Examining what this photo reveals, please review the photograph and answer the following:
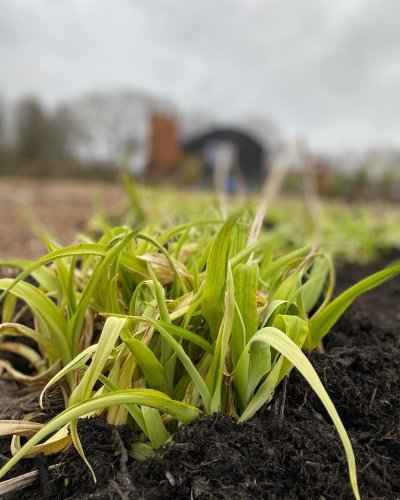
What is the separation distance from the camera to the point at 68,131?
28719 millimetres

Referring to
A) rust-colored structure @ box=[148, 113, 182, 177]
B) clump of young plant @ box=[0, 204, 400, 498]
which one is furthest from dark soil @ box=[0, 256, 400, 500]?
rust-colored structure @ box=[148, 113, 182, 177]

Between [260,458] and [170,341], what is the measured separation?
0.26m

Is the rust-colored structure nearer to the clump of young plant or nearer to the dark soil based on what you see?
the clump of young plant

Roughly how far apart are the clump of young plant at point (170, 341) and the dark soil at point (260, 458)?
5 cm

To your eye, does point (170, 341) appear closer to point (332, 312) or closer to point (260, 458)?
point (260, 458)

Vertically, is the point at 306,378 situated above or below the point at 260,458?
above

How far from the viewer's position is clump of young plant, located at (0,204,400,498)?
2.74 ft

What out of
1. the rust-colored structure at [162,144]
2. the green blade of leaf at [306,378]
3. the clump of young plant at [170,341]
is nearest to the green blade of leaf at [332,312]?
the clump of young plant at [170,341]

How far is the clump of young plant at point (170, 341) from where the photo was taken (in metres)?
0.83

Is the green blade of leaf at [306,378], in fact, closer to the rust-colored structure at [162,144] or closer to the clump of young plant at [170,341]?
the clump of young plant at [170,341]

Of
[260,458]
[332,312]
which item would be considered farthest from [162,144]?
[260,458]

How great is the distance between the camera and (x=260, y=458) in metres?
0.79

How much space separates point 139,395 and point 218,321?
0.84ft

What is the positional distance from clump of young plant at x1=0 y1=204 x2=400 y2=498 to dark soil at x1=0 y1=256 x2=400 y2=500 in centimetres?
5
